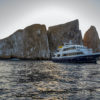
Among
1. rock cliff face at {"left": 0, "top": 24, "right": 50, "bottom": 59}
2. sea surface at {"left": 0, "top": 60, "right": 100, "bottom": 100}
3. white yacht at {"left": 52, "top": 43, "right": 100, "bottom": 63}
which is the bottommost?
sea surface at {"left": 0, "top": 60, "right": 100, "bottom": 100}

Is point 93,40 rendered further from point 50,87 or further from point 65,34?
point 50,87

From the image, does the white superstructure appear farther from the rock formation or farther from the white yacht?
the rock formation

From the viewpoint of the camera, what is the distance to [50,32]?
320 ft

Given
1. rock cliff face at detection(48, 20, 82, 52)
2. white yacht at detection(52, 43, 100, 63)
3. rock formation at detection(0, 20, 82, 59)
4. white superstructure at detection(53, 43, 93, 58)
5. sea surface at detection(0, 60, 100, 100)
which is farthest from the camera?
rock cliff face at detection(48, 20, 82, 52)

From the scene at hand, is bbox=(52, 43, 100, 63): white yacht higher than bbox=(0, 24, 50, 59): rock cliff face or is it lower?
lower

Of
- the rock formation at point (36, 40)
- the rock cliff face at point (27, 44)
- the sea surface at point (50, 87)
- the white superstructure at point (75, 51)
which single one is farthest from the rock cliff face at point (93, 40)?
the sea surface at point (50, 87)

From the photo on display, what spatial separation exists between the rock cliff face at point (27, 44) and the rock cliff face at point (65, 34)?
373 inches

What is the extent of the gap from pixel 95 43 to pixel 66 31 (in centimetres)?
3016

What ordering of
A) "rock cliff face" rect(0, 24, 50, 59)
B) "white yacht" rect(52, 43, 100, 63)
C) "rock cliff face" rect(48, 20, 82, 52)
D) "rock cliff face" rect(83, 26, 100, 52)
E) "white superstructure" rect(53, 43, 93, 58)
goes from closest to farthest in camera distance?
"white yacht" rect(52, 43, 100, 63) → "white superstructure" rect(53, 43, 93, 58) → "rock cliff face" rect(0, 24, 50, 59) → "rock cliff face" rect(48, 20, 82, 52) → "rock cliff face" rect(83, 26, 100, 52)

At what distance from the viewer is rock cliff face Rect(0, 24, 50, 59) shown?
8256 cm

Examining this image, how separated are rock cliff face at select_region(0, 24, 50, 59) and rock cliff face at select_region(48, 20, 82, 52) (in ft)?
31.1

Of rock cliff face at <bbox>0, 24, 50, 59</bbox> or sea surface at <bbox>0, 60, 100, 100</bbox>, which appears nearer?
sea surface at <bbox>0, 60, 100, 100</bbox>

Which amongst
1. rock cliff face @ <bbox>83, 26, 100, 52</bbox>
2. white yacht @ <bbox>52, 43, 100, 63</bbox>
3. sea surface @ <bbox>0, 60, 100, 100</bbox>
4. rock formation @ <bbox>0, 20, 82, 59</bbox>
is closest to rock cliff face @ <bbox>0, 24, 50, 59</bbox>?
rock formation @ <bbox>0, 20, 82, 59</bbox>

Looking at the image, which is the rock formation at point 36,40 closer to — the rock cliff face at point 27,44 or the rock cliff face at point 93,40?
the rock cliff face at point 27,44
